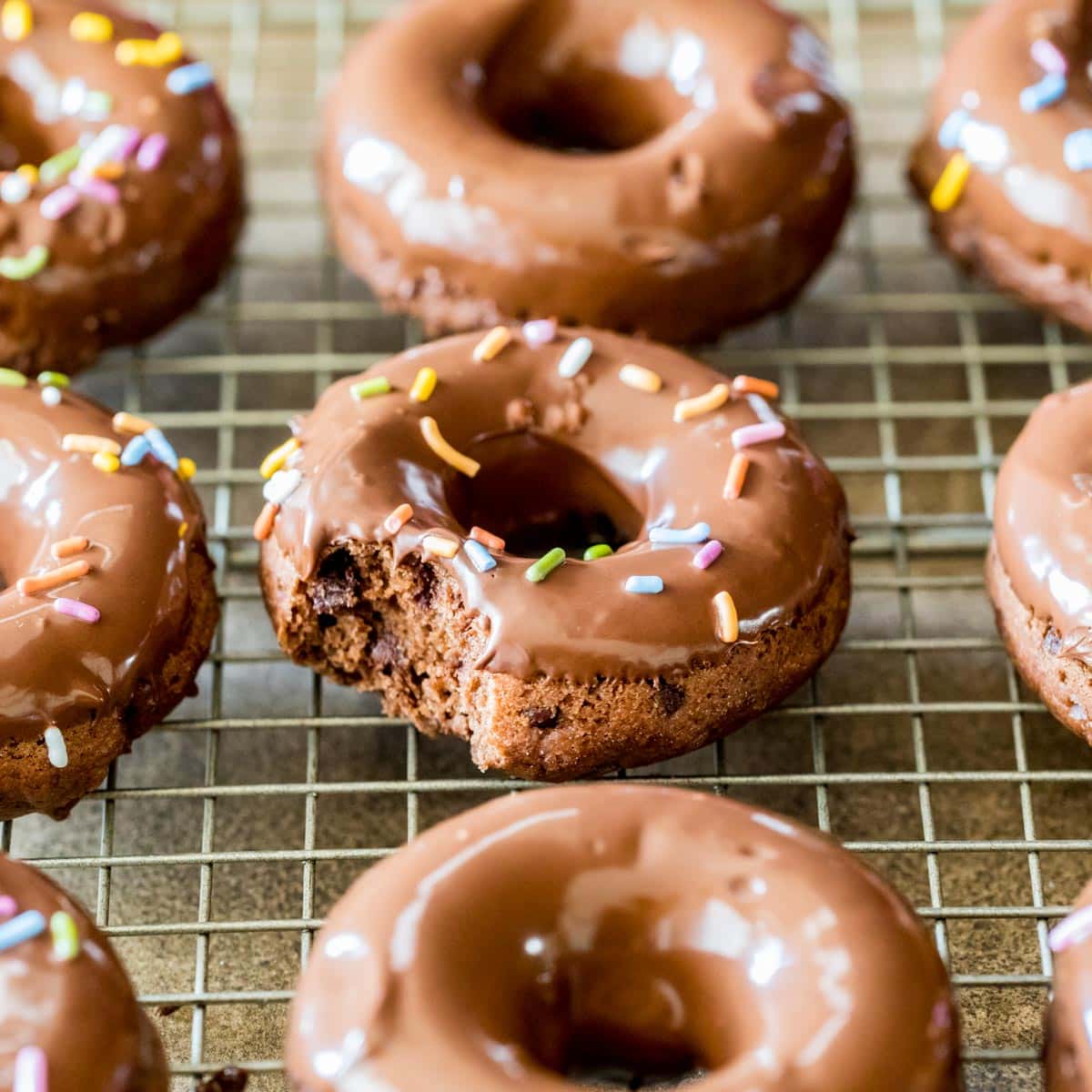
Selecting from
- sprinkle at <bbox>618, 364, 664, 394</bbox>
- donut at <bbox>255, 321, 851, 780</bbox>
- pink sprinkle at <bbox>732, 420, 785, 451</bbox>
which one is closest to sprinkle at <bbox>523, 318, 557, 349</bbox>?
donut at <bbox>255, 321, 851, 780</bbox>

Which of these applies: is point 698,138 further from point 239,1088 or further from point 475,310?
point 239,1088

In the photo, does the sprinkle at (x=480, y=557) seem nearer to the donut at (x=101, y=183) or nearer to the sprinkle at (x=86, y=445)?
the sprinkle at (x=86, y=445)

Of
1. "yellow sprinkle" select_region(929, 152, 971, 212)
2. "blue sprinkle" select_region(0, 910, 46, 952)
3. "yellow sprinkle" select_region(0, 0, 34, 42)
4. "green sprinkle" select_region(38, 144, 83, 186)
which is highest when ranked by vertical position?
"yellow sprinkle" select_region(0, 0, 34, 42)

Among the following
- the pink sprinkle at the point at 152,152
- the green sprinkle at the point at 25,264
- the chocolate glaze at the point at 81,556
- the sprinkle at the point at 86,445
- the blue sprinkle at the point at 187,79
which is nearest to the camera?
the chocolate glaze at the point at 81,556

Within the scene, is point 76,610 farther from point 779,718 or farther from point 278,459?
point 779,718

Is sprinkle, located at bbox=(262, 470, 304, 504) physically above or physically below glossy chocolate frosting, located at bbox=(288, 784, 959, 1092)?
above

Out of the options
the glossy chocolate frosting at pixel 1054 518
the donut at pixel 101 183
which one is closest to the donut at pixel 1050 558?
the glossy chocolate frosting at pixel 1054 518

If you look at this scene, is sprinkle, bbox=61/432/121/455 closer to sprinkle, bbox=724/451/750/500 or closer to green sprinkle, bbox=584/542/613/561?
green sprinkle, bbox=584/542/613/561
